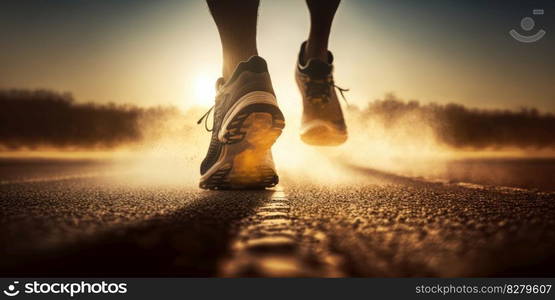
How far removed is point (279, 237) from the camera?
2.25 ft

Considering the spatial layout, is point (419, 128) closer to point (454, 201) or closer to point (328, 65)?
point (328, 65)

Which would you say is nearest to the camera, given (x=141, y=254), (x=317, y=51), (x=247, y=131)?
(x=141, y=254)

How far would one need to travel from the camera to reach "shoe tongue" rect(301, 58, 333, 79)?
224 cm

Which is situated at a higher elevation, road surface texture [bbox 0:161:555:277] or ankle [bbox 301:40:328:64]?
ankle [bbox 301:40:328:64]

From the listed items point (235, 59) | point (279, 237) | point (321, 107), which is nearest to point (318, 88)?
point (321, 107)

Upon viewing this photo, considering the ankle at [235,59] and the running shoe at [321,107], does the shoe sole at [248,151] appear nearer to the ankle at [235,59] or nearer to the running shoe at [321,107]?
the ankle at [235,59]

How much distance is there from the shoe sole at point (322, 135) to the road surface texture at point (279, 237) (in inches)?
38.5

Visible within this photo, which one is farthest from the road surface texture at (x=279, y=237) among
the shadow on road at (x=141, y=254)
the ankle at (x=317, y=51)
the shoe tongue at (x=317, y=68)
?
the ankle at (x=317, y=51)

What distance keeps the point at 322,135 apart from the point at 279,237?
153 centimetres

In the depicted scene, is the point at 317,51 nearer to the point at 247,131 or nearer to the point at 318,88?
the point at 318,88

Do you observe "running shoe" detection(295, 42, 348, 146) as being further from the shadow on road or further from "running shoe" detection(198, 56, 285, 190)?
the shadow on road

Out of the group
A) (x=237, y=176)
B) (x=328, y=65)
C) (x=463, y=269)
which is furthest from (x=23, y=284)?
(x=328, y=65)

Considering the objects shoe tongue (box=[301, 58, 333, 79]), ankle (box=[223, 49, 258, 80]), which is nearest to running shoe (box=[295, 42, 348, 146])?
shoe tongue (box=[301, 58, 333, 79])

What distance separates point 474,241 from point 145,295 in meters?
0.55
